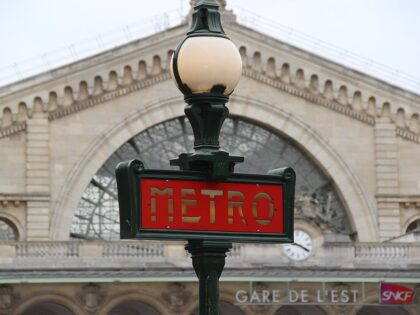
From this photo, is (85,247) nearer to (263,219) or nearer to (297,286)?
(297,286)

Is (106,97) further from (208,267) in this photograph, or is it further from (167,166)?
(208,267)

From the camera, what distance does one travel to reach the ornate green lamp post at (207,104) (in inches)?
535

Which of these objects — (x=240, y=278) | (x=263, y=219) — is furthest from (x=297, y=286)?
(x=263, y=219)

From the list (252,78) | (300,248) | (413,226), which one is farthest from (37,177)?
(413,226)

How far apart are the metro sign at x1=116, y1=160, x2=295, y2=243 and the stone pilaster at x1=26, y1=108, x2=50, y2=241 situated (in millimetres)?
54072

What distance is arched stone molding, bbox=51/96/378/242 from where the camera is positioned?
6838cm

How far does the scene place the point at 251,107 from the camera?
7100cm

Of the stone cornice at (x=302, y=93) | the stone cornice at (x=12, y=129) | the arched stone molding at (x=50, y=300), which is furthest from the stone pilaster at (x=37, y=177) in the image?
the stone cornice at (x=302, y=93)

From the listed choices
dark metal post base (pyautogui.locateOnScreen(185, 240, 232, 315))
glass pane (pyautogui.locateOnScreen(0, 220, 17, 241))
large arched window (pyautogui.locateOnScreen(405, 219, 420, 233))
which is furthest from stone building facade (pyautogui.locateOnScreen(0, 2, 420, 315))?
dark metal post base (pyautogui.locateOnScreen(185, 240, 232, 315))

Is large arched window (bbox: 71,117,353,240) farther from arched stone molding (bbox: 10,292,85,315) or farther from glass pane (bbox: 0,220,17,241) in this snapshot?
arched stone molding (bbox: 10,292,85,315)

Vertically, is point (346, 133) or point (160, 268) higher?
point (346, 133)

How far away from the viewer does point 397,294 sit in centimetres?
6650

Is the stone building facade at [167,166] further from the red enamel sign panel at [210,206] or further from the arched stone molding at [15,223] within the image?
the red enamel sign panel at [210,206]

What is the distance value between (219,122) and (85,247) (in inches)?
2015
